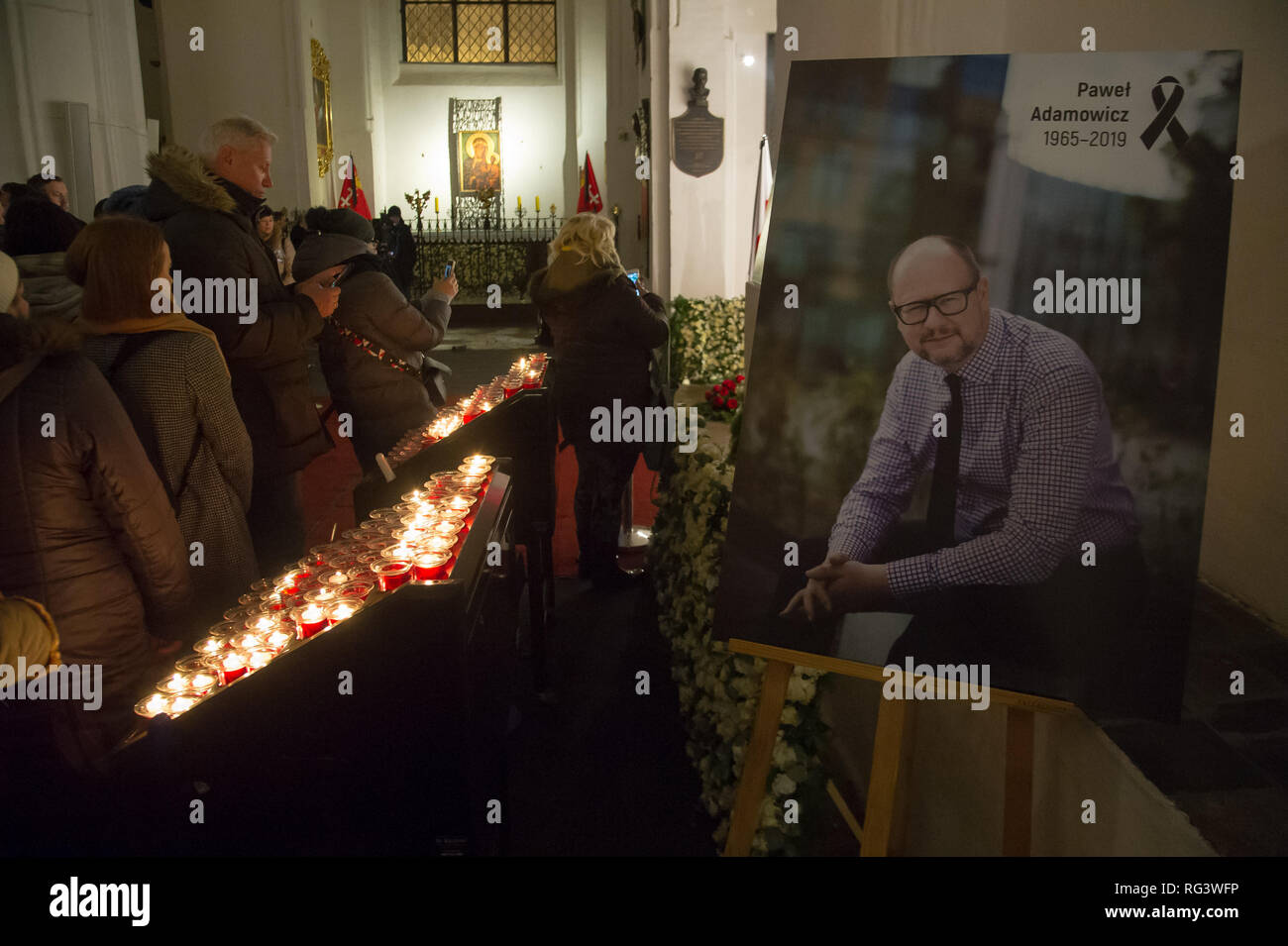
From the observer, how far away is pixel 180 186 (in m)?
3.01

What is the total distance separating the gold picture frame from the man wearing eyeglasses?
15958 millimetres

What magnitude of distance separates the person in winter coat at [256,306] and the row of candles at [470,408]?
11.9 inches

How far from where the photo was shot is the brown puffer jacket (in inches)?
80.7

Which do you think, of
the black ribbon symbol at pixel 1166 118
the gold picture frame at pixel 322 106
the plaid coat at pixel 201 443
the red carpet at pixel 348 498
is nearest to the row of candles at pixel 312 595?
the plaid coat at pixel 201 443

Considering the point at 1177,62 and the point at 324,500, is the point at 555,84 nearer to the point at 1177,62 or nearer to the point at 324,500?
the point at 324,500

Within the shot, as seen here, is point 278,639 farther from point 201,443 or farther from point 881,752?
point 881,752

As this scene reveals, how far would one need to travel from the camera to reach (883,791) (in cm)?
192

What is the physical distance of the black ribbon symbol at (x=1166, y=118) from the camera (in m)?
1.55

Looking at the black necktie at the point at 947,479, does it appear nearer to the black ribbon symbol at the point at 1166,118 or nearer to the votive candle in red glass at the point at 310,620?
the black ribbon symbol at the point at 1166,118

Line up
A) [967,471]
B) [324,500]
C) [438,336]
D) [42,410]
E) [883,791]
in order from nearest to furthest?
[967,471] < [883,791] < [42,410] < [438,336] < [324,500]

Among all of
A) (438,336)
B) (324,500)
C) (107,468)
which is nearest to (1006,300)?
(107,468)

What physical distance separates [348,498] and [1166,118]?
5.58 metres

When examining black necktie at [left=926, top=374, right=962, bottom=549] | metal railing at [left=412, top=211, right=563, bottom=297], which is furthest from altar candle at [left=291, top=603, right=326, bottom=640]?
metal railing at [left=412, top=211, right=563, bottom=297]
